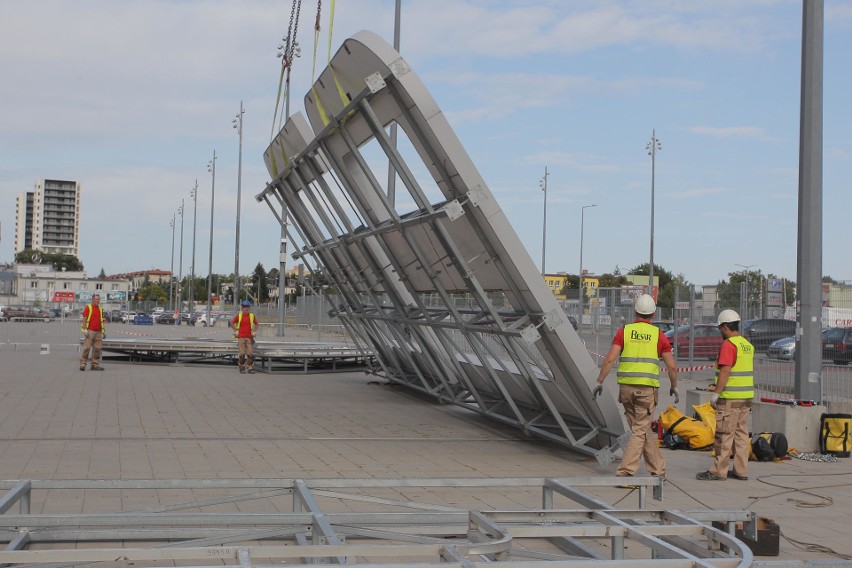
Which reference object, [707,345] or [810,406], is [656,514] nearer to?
[810,406]

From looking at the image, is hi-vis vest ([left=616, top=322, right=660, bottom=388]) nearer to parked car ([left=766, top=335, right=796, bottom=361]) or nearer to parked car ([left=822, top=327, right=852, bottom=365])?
parked car ([left=766, top=335, right=796, bottom=361])

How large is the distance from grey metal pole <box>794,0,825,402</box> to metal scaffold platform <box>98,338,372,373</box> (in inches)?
470

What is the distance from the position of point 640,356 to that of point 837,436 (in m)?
3.74

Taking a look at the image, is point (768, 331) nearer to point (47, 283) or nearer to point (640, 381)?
point (640, 381)

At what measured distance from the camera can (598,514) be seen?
19.3 ft

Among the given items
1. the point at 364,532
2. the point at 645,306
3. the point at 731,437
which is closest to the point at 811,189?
the point at 645,306

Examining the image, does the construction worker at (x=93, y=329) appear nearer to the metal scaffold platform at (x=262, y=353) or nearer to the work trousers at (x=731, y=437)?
the metal scaffold platform at (x=262, y=353)

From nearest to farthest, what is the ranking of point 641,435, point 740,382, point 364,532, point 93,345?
point 364,532 < point 641,435 < point 740,382 < point 93,345

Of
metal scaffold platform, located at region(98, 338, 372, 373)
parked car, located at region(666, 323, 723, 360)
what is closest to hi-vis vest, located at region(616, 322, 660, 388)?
metal scaffold platform, located at region(98, 338, 372, 373)

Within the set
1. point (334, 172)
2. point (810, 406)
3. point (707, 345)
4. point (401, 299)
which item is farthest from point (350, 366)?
point (810, 406)

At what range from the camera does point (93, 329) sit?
2214 centimetres

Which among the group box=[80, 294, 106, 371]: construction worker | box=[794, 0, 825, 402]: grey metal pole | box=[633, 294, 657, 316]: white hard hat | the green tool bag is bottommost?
the green tool bag

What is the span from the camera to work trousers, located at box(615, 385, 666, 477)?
934 cm

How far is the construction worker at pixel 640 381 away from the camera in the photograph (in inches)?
371
